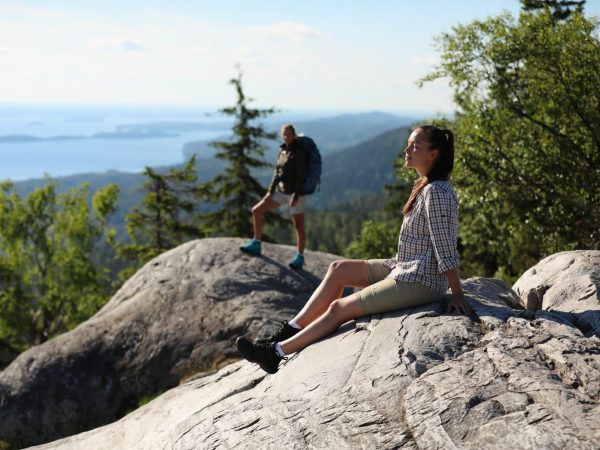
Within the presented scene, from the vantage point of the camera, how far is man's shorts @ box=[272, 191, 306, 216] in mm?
12602

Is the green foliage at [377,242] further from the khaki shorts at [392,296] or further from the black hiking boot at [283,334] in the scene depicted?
the khaki shorts at [392,296]

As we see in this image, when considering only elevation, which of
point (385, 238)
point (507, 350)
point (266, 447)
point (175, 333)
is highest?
point (507, 350)

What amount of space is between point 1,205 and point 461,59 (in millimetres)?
30177

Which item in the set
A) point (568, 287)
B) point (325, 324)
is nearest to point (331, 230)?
point (568, 287)

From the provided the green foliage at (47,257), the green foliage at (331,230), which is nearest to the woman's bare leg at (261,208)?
the green foliage at (47,257)

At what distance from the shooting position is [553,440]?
163 inches

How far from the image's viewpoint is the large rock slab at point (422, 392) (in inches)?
179

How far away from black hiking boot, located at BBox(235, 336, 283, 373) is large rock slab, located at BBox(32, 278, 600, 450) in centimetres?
17

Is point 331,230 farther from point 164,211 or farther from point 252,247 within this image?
point 252,247

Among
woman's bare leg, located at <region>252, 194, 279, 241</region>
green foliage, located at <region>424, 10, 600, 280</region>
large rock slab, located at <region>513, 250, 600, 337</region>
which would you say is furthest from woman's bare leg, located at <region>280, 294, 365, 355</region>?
green foliage, located at <region>424, 10, 600, 280</region>

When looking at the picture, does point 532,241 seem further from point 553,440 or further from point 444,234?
point 553,440

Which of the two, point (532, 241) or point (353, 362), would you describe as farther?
point (532, 241)

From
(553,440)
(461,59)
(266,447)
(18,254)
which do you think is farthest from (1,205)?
(553,440)

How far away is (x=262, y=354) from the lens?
7.09m
